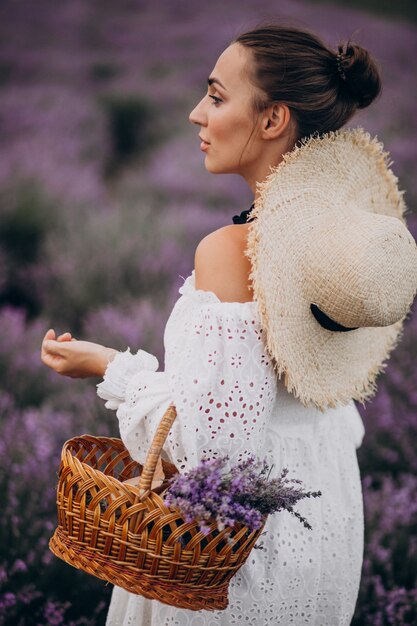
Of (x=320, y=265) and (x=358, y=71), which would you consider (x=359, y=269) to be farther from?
(x=358, y=71)

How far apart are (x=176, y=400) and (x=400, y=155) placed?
167 inches

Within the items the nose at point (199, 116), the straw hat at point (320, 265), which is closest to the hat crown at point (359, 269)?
the straw hat at point (320, 265)

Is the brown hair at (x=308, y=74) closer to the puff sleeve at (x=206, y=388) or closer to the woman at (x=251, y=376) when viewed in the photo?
the woman at (x=251, y=376)

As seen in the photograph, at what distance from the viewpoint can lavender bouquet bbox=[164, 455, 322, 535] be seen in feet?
4.30

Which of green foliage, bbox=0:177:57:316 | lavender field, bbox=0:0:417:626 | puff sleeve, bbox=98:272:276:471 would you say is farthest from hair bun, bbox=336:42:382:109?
green foliage, bbox=0:177:57:316

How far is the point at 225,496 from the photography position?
132 centimetres

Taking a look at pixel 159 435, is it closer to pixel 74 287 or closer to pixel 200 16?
pixel 74 287

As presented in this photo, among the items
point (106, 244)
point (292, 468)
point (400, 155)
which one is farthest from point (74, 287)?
point (292, 468)

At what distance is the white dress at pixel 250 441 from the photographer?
1.44 meters

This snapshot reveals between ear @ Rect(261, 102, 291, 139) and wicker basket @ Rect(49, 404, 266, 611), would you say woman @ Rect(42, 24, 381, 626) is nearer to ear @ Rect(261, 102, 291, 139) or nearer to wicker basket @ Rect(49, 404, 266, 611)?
ear @ Rect(261, 102, 291, 139)

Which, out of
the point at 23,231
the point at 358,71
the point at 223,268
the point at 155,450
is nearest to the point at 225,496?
the point at 155,450

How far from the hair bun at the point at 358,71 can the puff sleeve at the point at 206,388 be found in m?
0.56

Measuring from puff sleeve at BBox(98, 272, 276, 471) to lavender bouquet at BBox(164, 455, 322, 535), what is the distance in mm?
67

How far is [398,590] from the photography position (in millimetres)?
2525
